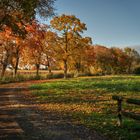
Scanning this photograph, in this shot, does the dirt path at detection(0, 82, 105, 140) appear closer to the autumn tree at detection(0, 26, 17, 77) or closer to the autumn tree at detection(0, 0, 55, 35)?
the autumn tree at detection(0, 0, 55, 35)

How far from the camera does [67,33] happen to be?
71125mm

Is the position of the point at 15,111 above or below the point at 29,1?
below

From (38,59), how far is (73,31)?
37.1 feet

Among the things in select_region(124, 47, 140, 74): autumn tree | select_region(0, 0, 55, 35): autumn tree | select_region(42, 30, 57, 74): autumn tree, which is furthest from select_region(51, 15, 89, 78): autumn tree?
select_region(124, 47, 140, 74): autumn tree

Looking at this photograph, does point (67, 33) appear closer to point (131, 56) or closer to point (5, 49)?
point (5, 49)

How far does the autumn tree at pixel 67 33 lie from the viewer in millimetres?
70125

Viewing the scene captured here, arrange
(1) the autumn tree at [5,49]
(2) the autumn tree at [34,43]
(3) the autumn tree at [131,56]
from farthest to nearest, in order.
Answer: (3) the autumn tree at [131,56], (2) the autumn tree at [34,43], (1) the autumn tree at [5,49]

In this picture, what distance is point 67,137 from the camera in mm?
12633

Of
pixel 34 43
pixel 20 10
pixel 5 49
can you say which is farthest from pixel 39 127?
pixel 34 43

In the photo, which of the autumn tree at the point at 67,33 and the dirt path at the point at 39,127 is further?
the autumn tree at the point at 67,33

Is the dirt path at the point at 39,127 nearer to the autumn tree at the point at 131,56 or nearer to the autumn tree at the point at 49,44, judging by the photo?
the autumn tree at the point at 49,44

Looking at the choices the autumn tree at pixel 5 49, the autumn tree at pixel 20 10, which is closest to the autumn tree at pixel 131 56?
the autumn tree at pixel 5 49

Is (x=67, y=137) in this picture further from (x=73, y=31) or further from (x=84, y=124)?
(x=73, y=31)

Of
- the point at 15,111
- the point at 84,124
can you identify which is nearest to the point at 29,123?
the point at 84,124
